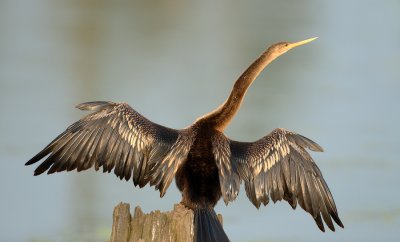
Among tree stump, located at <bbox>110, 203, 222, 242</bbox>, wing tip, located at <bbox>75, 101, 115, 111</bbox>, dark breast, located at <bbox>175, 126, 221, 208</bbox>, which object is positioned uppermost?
wing tip, located at <bbox>75, 101, 115, 111</bbox>

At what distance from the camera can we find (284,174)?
573cm

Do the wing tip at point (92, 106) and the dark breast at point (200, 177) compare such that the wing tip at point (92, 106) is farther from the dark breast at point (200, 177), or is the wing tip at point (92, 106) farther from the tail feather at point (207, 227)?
the tail feather at point (207, 227)

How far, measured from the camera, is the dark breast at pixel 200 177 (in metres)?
5.54

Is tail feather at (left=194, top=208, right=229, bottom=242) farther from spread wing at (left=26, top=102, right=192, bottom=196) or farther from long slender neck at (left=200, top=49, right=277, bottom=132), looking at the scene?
long slender neck at (left=200, top=49, right=277, bottom=132)

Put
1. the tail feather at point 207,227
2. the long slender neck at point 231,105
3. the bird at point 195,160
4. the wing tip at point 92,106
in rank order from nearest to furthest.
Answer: the tail feather at point 207,227 < the bird at point 195,160 < the wing tip at point 92,106 < the long slender neck at point 231,105

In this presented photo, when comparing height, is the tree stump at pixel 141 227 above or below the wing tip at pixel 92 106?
below

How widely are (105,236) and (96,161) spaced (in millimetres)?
1863

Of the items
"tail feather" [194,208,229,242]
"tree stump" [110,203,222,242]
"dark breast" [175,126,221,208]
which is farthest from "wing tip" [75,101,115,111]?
"tree stump" [110,203,222,242]

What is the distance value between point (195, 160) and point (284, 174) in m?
0.51

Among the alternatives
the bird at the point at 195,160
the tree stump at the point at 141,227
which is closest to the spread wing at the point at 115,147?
the bird at the point at 195,160

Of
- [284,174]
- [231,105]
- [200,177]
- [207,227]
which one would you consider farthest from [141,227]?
[231,105]

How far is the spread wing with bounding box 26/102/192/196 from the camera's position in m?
5.50

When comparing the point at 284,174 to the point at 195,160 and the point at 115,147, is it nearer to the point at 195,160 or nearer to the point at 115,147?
the point at 195,160

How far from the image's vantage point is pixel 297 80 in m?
11.9
